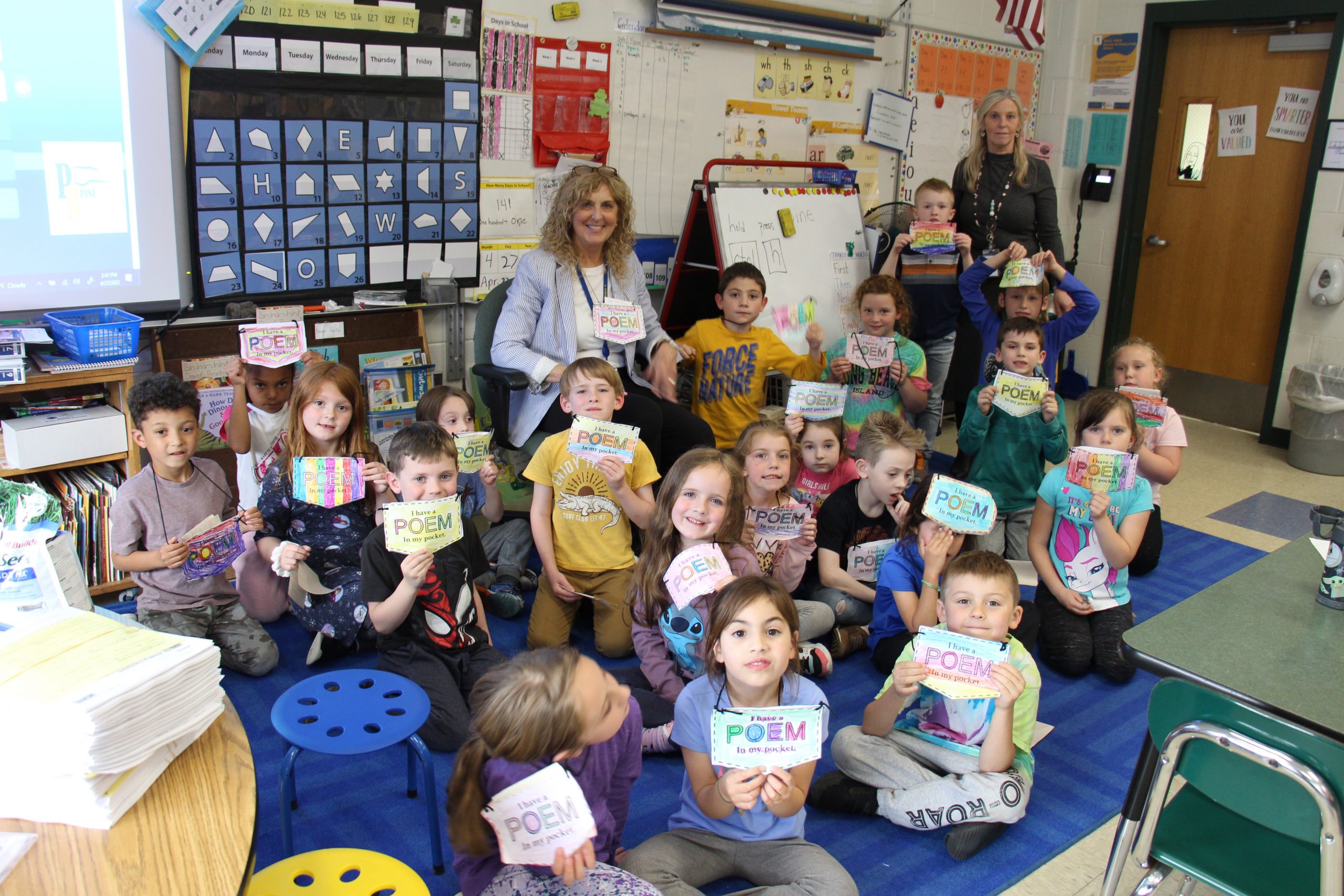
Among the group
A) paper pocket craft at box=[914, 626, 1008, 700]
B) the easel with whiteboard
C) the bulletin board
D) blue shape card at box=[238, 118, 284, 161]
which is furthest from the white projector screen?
the bulletin board

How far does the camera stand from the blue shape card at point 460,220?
4.00m

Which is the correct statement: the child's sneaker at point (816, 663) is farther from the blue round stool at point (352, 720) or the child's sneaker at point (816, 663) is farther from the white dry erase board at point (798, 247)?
the white dry erase board at point (798, 247)

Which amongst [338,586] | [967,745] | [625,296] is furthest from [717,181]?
[967,745]

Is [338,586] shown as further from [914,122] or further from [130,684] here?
A: [914,122]

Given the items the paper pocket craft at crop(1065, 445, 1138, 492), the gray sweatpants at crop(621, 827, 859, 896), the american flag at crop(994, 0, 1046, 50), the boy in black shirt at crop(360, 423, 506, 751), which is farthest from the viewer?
the american flag at crop(994, 0, 1046, 50)

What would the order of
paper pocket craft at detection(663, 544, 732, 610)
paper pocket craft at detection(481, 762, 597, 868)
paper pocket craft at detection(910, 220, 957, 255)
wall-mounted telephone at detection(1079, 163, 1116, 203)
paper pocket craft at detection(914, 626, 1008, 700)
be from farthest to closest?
wall-mounted telephone at detection(1079, 163, 1116, 203) → paper pocket craft at detection(910, 220, 957, 255) → paper pocket craft at detection(663, 544, 732, 610) → paper pocket craft at detection(914, 626, 1008, 700) → paper pocket craft at detection(481, 762, 597, 868)

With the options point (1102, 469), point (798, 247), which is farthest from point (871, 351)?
point (1102, 469)

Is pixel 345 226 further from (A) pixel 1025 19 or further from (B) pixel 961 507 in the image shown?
(A) pixel 1025 19

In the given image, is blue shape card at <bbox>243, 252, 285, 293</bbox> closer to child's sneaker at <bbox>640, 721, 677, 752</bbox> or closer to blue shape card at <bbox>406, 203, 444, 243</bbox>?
blue shape card at <bbox>406, 203, 444, 243</bbox>

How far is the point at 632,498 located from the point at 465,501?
0.65 metres

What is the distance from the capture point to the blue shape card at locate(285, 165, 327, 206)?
3.61 m

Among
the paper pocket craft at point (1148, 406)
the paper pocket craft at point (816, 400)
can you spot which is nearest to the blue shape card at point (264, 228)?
the paper pocket craft at point (816, 400)

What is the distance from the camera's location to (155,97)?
326 centimetres

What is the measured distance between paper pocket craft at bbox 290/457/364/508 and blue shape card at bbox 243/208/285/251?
1268 mm
